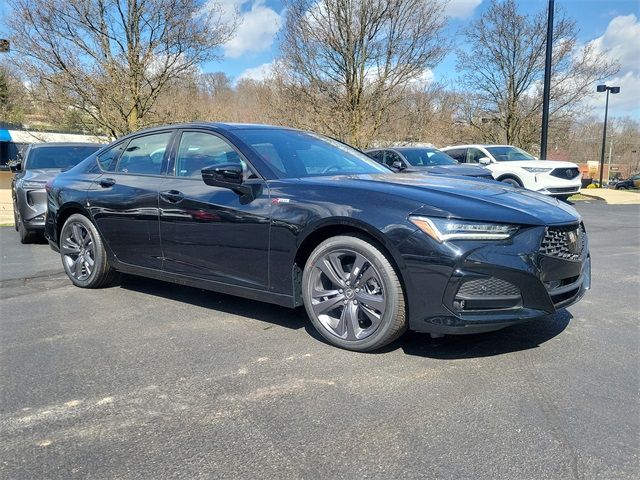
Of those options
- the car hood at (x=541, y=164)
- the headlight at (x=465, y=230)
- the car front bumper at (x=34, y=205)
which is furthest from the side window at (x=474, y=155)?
the headlight at (x=465, y=230)

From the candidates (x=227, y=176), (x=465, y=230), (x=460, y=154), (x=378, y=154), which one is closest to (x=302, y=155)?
(x=227, y=176)

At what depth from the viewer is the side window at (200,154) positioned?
434 cm

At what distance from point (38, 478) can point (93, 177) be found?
362cm

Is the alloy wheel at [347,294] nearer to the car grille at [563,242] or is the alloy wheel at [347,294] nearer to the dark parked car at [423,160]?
the car grille at [563,242]

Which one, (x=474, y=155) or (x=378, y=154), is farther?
(x=474, y=155)

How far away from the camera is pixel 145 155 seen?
4984mm

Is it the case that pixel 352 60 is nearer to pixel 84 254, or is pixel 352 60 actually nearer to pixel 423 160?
pixel 423 160

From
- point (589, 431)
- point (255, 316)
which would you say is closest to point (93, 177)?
point (255, 316)

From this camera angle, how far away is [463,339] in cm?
383

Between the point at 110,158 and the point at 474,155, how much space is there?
12.3 meters

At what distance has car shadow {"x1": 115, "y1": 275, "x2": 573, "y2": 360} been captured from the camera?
3.64m

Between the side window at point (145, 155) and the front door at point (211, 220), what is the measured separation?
22 centimetres

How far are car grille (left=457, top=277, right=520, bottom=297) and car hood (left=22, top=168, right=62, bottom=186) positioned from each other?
694 centimetres

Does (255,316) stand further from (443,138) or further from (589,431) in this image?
(443,138)
